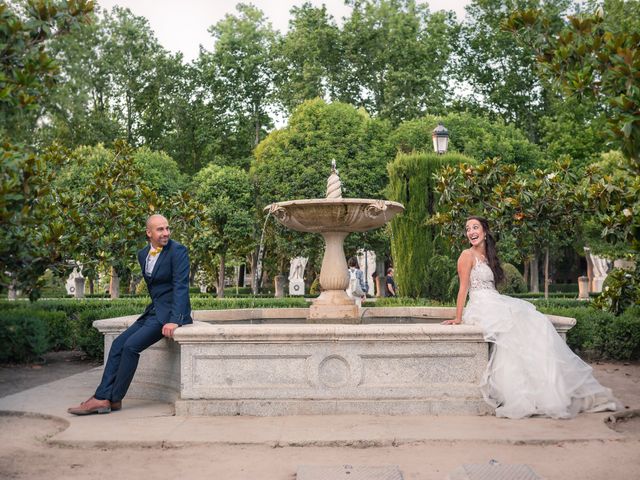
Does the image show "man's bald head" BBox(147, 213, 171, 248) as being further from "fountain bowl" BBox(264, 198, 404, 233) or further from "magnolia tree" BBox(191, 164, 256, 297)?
"magnolia tree" BBox(191, 164, 256, 297)

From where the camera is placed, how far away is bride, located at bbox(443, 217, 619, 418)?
21.3ft

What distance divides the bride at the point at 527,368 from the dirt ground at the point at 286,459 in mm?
814

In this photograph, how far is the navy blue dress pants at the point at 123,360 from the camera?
22.0 ft

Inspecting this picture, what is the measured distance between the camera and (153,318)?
6867 mm

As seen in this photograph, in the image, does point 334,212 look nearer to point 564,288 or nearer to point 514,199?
point 514,199

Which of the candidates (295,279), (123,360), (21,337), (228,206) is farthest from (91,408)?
(295,279)

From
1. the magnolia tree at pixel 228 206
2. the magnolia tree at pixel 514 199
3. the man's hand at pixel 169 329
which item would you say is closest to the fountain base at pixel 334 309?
the magnolia tree at pixel 514 199

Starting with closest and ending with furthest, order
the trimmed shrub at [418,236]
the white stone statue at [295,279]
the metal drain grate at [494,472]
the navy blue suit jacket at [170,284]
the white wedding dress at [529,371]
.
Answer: the metal drain grate at [494,472] < the white wedding dress at [529,371] < the navy blue suit jacket at [170,284] < the trimmed shrub at [418,236] < the white stone statue at [295,279]

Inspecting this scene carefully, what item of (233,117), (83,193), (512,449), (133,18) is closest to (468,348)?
(512,449)

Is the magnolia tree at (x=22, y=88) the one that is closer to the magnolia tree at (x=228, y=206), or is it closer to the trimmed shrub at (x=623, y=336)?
the trimmed shrub at (x=623, y=336)

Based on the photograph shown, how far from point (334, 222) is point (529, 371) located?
468cm

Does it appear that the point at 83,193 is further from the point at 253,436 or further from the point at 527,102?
the point at 527,102

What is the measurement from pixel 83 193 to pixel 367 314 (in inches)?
210

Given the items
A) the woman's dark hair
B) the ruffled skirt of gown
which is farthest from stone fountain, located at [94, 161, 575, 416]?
the woman's dark hair
